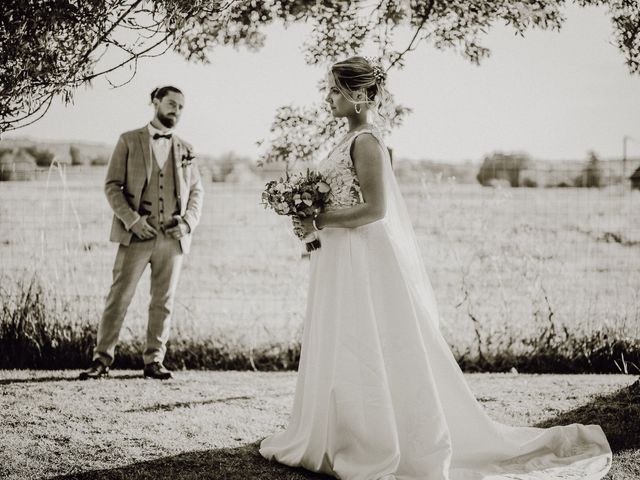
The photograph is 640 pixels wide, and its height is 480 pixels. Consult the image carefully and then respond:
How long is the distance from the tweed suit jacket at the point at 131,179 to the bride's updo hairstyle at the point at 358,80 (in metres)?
2.87

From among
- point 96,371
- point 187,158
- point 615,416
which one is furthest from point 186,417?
point 615,416

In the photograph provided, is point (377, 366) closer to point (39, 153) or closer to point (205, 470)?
point (205, 470)

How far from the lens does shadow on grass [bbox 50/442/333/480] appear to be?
4074 mm

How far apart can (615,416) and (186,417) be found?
10.7 feet

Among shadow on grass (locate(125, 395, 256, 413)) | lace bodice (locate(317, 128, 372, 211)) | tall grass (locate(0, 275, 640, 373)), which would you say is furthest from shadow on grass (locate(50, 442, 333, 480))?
tall grass (locate(0, 275, 640, 373))

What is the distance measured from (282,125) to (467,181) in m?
9.73

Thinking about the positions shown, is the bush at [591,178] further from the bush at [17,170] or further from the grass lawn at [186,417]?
the bush at [17,170]

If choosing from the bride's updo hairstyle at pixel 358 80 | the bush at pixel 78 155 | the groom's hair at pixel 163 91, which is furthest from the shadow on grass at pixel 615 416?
the bush at pixel 78 155

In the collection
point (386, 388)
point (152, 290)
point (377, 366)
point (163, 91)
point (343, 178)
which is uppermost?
point (163, 91)

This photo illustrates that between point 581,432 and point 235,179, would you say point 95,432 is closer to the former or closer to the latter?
point 581,432

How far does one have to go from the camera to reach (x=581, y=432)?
14.9ft

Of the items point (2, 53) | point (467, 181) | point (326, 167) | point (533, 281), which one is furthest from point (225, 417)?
point (467, 181)

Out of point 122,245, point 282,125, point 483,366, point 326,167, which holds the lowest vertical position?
point 483,366

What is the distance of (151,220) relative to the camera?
6629 millimetres
